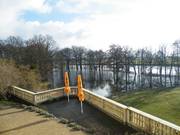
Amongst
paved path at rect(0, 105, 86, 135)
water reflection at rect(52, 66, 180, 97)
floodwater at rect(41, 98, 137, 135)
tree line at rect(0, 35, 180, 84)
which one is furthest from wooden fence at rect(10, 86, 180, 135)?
tree line at rect(0, 35, 180, 84)

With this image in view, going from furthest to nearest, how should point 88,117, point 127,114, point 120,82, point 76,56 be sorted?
point 76,56 → point 120,82 → point 88,117 → point 127,114

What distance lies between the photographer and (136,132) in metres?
8.52

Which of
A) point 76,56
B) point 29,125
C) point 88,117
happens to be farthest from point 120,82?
point 29,125

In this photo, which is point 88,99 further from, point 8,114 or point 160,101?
point 160,101

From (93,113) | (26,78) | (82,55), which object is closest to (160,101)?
(93,113)

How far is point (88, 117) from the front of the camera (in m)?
11.0

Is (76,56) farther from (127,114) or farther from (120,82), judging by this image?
(127,114)

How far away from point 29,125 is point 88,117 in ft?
8.42

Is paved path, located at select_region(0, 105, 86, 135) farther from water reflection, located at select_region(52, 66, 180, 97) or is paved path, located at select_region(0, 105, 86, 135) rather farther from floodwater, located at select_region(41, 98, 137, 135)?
water reflection, located at select_region(52, 66, 180, 97)

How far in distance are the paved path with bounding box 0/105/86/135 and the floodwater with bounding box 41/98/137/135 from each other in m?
Result: 0.87

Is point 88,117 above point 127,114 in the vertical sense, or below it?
below

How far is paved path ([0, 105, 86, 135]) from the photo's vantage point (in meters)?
9.27

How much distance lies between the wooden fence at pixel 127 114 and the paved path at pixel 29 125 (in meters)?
1.78

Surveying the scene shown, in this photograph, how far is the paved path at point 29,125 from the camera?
30.4 ft
